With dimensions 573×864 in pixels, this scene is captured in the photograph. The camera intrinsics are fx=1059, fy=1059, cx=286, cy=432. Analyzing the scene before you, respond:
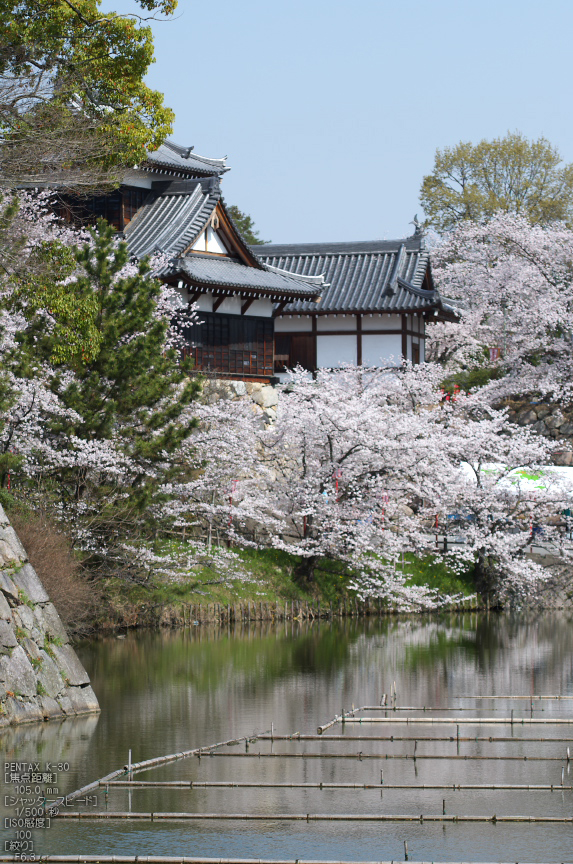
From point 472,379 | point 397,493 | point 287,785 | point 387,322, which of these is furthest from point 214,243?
point 287,785

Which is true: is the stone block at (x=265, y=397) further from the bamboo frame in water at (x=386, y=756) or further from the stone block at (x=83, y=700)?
the bamboo frame in water at (x=386, y=756)

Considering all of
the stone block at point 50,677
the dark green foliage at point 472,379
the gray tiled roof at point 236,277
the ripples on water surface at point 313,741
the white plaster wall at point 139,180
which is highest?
the white plaster wall at point 139,180

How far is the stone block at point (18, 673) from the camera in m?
14.5

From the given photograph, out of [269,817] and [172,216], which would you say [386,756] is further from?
[172,216]

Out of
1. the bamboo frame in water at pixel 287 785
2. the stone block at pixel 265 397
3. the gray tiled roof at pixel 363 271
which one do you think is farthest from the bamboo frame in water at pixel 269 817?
the gray tiled roof at pixel 363 271

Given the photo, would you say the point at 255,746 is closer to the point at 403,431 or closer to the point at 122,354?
the point at 122,354

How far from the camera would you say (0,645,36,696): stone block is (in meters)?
14.5

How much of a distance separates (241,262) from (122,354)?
51.0ft

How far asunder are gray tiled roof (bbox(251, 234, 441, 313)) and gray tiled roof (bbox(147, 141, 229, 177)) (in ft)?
16.6

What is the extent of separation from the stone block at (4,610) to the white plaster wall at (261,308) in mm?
23138

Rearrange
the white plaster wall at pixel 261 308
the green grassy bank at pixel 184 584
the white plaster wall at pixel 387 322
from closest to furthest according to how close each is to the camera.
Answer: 1. the green grassy bank at pixel 184 584
2. the white plaster wall at pixel 261 308
3. the white plaster wall at pixel 387 322

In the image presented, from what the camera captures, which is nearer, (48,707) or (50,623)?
(48,707)

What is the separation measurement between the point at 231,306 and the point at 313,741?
23.7m

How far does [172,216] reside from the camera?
36.8 m
